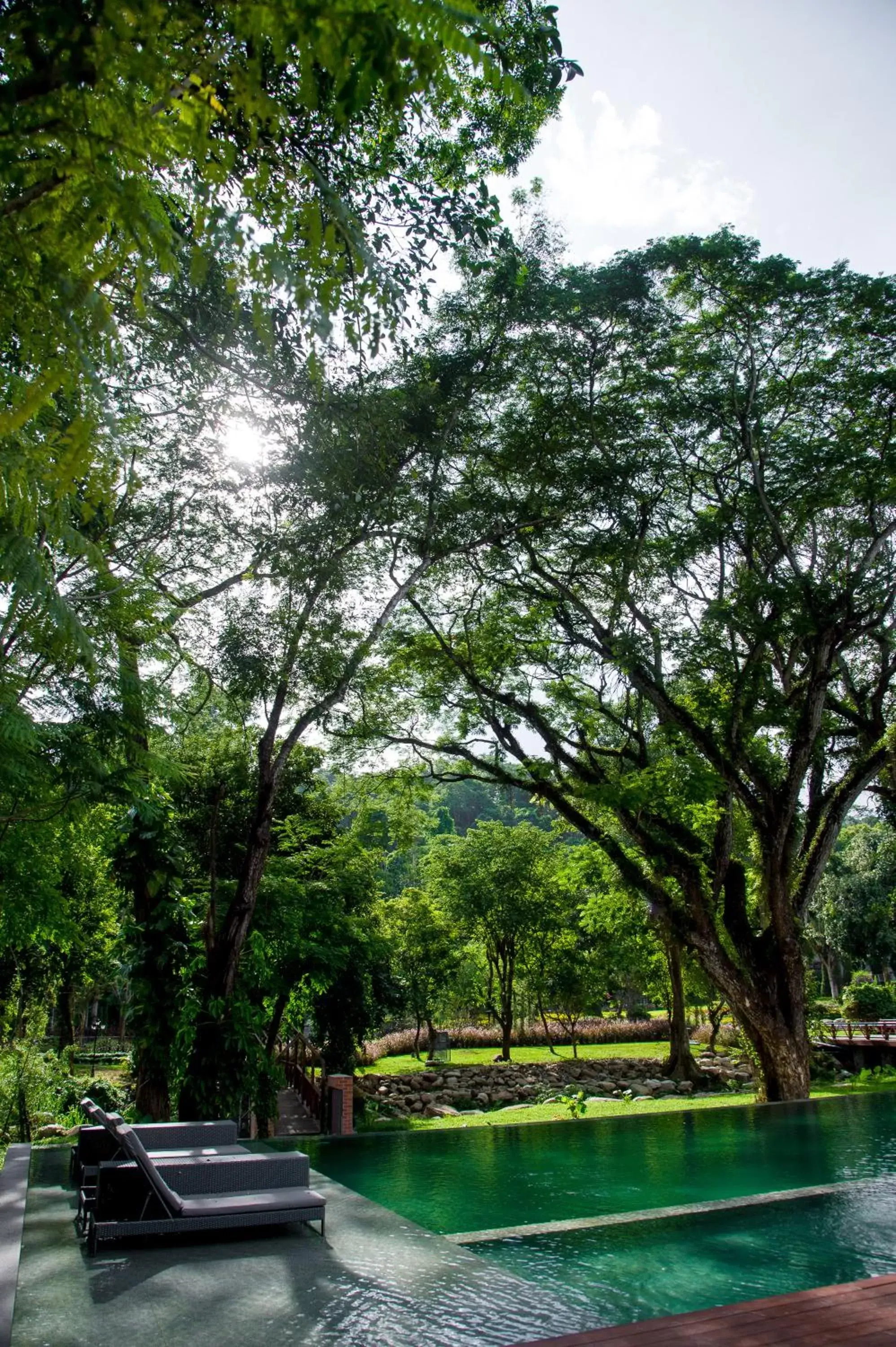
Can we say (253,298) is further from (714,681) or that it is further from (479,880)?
(479,880)

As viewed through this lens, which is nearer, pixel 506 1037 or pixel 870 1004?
pixel 506 1037

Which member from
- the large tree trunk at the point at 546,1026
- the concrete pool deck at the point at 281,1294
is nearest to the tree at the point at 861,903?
the large tree trunk at the point at 546,1026

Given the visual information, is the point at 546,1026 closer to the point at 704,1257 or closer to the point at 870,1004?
the point at 870,1004

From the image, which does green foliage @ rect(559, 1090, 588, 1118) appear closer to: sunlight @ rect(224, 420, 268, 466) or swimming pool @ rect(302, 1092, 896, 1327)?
swimming pool @ rect(302, 1092, 896, 1327)

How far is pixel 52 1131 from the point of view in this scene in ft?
57.6

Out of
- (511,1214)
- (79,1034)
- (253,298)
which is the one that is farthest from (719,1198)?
(79,1034)

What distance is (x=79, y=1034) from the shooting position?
155 feet

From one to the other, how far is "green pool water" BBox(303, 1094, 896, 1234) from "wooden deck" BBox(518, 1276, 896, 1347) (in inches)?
89.7

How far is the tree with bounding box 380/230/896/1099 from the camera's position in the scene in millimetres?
14656

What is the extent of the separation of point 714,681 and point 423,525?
5.84 meters

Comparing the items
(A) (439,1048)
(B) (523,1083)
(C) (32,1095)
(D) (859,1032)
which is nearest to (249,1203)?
(C) (32,1095)

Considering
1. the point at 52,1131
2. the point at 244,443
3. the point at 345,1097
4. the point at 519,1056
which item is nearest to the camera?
the point at 244,443

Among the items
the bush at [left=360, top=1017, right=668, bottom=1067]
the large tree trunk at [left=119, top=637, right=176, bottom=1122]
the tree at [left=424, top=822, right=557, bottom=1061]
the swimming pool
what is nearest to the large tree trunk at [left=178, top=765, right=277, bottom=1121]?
the large tree trunk at [left=119, top=637, right=176, bottom=1122]

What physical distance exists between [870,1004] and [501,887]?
66.5 feet
